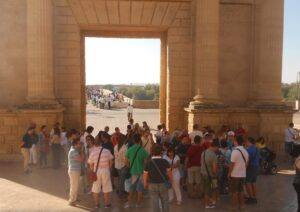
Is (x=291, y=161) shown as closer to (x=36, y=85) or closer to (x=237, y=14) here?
(x=237, y=14)

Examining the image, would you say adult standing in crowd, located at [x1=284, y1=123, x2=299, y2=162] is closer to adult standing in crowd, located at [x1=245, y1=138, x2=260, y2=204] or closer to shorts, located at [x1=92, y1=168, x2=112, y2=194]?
adult standing in crowd, located at [x1=245, y1=138, x2=260, y2=204]

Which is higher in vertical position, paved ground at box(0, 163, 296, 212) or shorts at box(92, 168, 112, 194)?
shorts at box(92, 168, 112, 194)

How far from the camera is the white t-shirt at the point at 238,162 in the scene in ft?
24.4

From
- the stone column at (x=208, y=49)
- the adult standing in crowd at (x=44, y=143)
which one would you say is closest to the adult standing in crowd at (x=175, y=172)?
the adult standing in crowd at (x=44, y=143)

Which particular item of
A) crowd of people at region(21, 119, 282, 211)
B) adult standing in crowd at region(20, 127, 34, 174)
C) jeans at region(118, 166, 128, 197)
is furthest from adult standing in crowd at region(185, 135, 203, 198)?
adult standing in crowd at region(20, 127, 34, 174)

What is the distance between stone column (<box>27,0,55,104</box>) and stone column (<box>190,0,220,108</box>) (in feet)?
18.1

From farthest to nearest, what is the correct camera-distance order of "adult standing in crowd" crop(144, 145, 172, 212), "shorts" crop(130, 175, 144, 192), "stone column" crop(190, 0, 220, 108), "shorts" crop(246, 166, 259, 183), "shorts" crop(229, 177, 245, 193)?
"stone column" crop(190, 0, 220, 108) → "shorts" crop(246, 166, 259, 183) → "shorts" crop(130, 175, 144, 192) → "shorts" crop(229, 177, 245, 193) → "adult standing in crowd" crop(144, 145, 172, 212)

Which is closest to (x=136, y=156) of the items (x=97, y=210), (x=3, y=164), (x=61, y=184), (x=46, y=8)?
(x=97, y=210)

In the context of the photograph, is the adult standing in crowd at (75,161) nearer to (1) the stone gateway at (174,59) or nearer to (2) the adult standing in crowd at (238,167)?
(2) the adult standing in crowd at (238,167)

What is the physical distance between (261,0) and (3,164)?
37.8ft

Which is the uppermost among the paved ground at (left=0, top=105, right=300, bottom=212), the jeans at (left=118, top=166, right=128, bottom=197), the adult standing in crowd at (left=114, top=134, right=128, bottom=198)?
the adult standing in crowd at (left=114, top=134, right=128, bottom=198)

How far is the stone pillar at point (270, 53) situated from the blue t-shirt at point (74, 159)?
330 inches

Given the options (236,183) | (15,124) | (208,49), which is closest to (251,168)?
(236,183)

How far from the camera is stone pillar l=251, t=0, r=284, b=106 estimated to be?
44.9 feet
